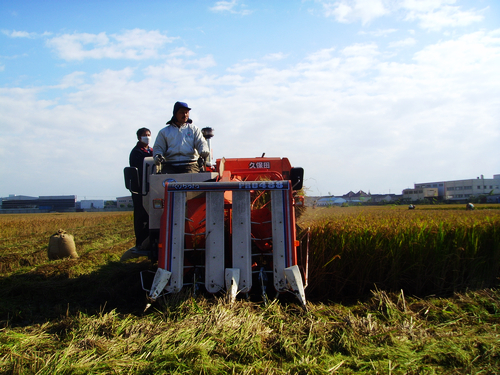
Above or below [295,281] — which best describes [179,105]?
above

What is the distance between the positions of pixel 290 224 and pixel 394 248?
201 cm

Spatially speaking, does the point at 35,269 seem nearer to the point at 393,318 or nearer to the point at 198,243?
the point at 198,243

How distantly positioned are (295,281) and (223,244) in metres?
0.88

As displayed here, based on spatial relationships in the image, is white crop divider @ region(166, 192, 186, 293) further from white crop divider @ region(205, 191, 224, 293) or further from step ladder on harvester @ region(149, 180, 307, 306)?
white crop divider @ region(205, 191, 224, 293)

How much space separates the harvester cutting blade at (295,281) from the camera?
11.6ft

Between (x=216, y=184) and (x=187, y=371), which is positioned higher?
(x=216, y=184)

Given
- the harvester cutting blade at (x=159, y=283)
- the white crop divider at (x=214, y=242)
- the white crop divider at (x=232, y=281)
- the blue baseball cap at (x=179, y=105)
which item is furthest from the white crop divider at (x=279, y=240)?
the blue baseball cap at (x=179, y=105)

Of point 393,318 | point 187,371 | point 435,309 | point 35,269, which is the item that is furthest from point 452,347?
point 35,269

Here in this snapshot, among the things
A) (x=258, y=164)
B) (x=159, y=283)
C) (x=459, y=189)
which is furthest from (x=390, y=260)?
(x=459, y=189)

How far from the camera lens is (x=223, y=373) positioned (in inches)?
93.1

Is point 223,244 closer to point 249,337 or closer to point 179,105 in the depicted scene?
point 249,337

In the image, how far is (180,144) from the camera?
497 cm

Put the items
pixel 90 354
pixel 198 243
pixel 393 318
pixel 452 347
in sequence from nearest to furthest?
pixel 90 354 < pixel 452 347 < pixel 393 318 < pixel 198 243

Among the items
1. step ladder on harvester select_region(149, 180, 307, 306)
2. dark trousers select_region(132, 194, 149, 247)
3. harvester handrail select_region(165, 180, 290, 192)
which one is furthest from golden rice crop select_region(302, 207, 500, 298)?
dark trousers select_region(132, 194, 149, 247)
